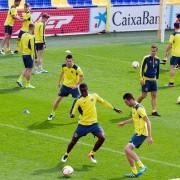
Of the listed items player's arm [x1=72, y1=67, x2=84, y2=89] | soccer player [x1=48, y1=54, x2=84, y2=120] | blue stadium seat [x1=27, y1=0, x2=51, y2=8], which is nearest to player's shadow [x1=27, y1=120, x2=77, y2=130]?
soccer player [x1=48, y1=54, x2=84, y2=120]

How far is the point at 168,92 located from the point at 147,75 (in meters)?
3.88

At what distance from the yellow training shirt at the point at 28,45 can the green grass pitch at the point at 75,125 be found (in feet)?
4.44

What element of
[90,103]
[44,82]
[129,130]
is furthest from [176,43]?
[90,103]

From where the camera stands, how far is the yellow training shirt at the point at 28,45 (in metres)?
26.7

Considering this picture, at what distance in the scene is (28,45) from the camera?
2677 cm

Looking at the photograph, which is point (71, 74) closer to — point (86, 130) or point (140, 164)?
point (86, 130)

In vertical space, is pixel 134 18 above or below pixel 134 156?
above

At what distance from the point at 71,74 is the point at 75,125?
1.63 meters

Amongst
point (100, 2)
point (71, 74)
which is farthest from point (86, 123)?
point (100, 2)

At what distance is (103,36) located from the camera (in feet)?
132

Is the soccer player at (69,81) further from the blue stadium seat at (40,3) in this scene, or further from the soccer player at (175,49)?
the blue stadium seat at (40,3)

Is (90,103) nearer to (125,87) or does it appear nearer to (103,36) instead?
(125,87)

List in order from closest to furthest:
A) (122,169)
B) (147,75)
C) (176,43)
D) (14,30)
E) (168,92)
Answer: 1. (122,169)
2. (147,75)
3. (168,92)
4. (176,43)
5. (14,30)

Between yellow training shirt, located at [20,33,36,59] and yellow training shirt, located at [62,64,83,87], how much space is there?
4.65 m
